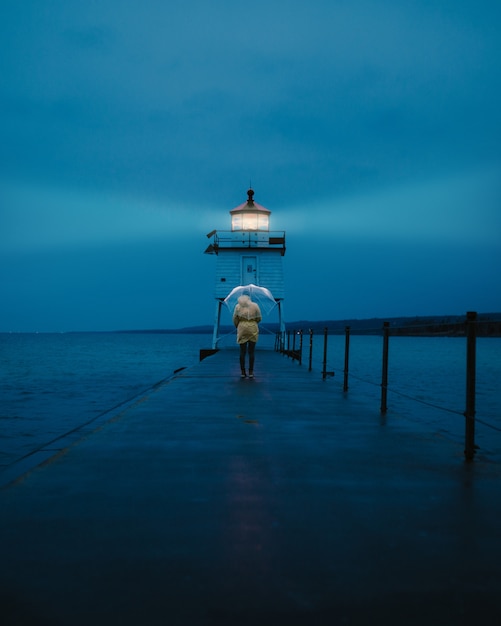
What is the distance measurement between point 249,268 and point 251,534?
99.9 ft

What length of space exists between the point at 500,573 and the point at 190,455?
318cm

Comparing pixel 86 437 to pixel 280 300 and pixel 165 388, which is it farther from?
pixel 280 300

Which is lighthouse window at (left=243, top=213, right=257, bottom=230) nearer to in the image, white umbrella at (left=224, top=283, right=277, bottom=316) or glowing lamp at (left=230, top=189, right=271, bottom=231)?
glowing lamp at (left=230, top=189, right=271, bottom=231)

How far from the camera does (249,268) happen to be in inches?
1320

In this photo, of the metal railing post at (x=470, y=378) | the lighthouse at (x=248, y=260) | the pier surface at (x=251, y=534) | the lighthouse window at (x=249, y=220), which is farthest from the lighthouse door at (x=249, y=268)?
the metal railing post at (x=470, y=378)

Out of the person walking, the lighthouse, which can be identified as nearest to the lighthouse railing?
the lighthouse

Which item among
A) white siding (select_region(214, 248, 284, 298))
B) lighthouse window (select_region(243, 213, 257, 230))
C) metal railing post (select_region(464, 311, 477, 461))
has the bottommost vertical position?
metal railing post (select_region(464, 311, 477, 461))

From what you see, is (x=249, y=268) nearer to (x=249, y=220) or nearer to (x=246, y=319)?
(x=249, y=220)

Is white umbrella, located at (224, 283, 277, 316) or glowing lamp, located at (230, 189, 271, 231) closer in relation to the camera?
white umbrella, located at (224, 283, 277, 316)

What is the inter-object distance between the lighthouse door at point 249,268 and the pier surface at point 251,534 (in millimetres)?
27298

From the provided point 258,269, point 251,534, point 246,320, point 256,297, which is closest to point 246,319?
point 246,320

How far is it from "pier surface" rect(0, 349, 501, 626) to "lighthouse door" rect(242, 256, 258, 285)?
89.6 ft

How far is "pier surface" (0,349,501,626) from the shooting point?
2.43 metres

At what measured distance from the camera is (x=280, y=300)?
111ft
